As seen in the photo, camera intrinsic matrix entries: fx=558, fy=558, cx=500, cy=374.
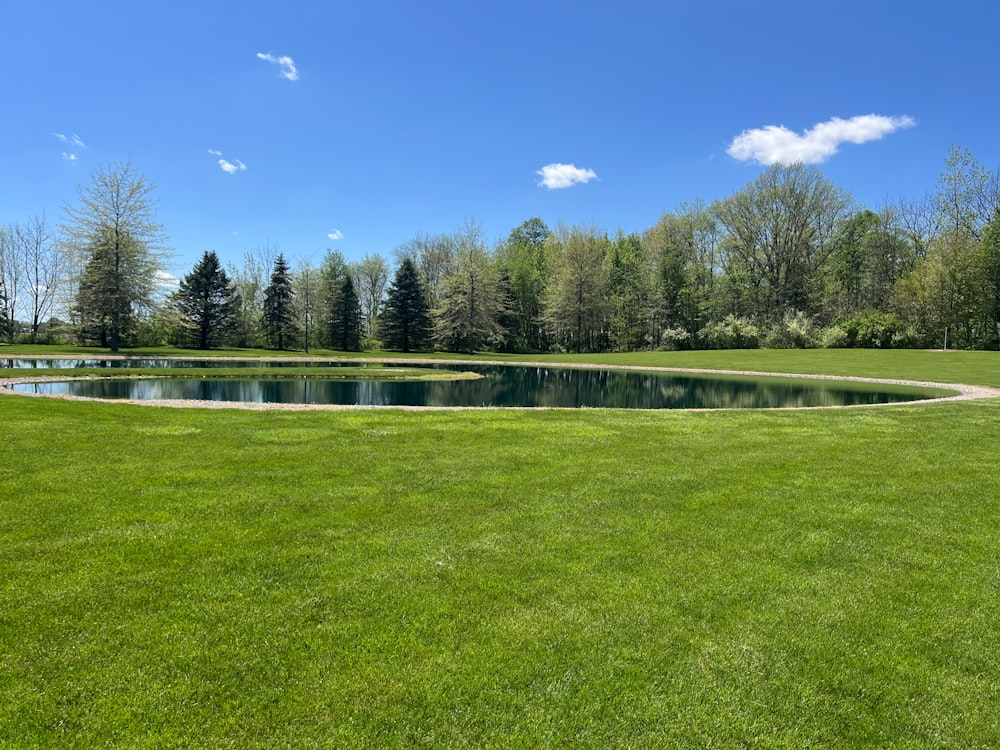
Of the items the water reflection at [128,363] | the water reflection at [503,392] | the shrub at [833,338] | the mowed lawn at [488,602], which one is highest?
the shrub at [833,338]

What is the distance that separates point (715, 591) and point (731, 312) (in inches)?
1867

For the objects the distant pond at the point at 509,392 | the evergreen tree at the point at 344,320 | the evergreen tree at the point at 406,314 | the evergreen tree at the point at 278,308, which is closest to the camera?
the distant pond at the point at 509,392

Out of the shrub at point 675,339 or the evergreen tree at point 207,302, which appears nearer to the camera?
the evergreen tree at point 207,302

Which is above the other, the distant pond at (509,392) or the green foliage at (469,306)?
the green foliage at (469,306)

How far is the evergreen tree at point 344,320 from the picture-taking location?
154 feet

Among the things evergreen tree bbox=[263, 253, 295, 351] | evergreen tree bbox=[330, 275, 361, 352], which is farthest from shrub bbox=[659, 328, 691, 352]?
evergreen tree bbox=[263, 253, 295, 351]

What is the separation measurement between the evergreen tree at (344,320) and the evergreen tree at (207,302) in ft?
25.7

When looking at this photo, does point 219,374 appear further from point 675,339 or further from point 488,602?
point 675,339

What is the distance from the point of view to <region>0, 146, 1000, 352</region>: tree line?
35.4 m

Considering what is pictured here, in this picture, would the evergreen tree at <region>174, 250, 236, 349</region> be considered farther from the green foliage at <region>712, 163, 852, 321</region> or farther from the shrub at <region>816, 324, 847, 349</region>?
the shrub at <region>816, 324, 847, 349</region>

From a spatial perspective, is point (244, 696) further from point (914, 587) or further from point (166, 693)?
point (914, 587)

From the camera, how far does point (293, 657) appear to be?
8.20ft

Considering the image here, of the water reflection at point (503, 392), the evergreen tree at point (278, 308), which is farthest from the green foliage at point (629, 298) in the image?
the evergreen tree at point (278, 308)

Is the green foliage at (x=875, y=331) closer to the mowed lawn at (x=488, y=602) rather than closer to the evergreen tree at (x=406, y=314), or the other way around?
the evergreen tree at (x=406, y=314)
